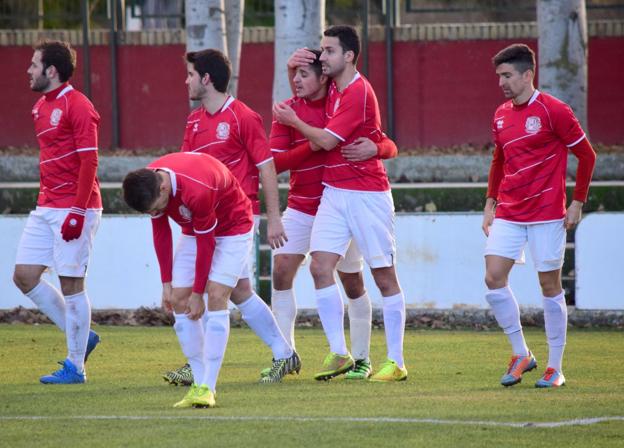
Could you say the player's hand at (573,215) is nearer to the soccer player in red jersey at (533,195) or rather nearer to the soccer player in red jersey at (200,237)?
the soccer player in red jersey at (533,195)

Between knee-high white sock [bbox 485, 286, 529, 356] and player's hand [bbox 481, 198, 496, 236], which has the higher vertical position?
player's hand [bbox 481, 198, 496, 236]

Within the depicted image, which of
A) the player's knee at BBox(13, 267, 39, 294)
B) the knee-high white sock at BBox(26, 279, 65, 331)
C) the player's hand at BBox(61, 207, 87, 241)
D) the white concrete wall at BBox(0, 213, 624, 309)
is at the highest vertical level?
the player's hand at BBox(61, 207, 87, 241)

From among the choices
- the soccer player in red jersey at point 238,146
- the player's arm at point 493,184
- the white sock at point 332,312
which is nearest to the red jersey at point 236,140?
the soccer player in red jersey at point 238,146

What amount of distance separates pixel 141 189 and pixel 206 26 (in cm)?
942

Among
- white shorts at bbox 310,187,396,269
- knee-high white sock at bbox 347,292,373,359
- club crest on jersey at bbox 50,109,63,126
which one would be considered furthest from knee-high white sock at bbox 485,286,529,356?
club crest on jersey at bbox 50,109,63,126

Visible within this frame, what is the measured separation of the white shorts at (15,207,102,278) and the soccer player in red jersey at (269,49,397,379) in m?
1.28

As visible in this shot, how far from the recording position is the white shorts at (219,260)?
820cm

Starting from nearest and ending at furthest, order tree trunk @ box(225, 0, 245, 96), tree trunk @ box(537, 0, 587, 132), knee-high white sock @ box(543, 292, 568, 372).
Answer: knee-high white sock @ box(543, 292, 568, 372) → tree trunk @ box(537, 0, 587, 132) → tree trunk @ box(225, 0, 245, 96)

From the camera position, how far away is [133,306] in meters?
13.6

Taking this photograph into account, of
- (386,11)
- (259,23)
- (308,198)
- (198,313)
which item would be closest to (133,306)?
(308,198)

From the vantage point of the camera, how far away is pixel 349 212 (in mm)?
9445

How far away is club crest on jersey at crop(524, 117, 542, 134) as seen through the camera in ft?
29.7

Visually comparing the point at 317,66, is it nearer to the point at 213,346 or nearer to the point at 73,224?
the point at 73,224

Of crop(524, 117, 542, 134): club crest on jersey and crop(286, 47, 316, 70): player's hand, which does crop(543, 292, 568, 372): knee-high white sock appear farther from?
crop(286, 47, 316, 70): player's hand
